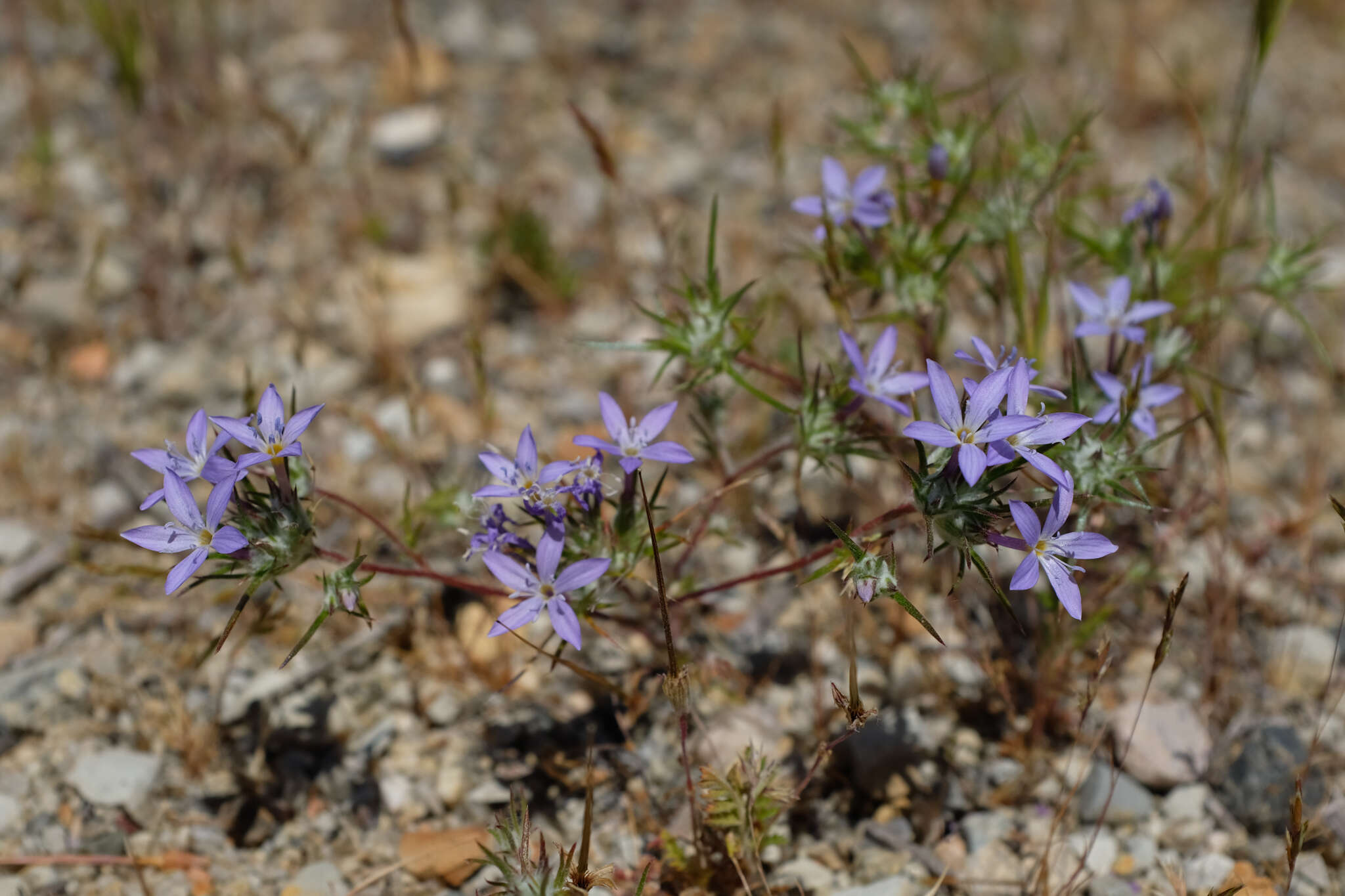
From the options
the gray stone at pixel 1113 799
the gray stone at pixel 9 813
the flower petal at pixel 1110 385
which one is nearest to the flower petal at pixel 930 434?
the flower petal at pixel 1110 385

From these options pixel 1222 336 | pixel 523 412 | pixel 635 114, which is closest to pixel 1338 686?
pixel 1222 336

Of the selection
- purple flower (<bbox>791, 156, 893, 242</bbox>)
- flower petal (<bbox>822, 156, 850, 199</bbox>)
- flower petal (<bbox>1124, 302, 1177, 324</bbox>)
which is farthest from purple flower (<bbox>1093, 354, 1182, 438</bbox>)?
flower petal (<bbox>822, 156, 850, 199</bbox>)

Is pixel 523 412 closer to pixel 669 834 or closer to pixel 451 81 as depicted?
pixel 669 834

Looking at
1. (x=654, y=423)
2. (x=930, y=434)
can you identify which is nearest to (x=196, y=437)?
(x=654, y=423)

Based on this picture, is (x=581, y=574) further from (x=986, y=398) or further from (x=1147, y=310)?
(x=1147, y=310)

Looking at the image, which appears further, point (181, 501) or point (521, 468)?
point (521, 468)

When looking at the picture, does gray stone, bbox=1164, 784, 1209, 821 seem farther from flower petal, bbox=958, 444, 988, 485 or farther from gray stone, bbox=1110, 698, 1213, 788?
flower petal, bbox=958, 444, 988, 485

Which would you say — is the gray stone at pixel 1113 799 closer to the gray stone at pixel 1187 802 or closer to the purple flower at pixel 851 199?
the gray stone at pixel 1187 802
